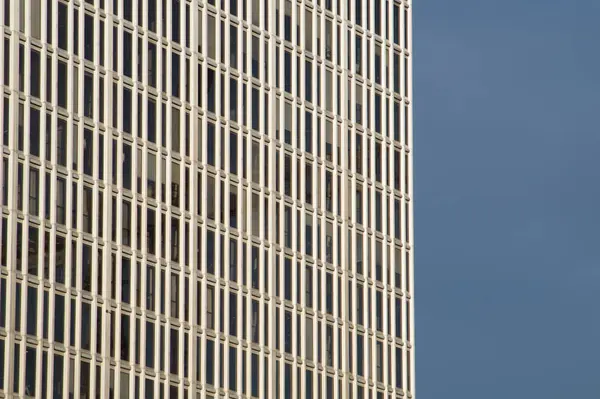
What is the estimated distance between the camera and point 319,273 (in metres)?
178

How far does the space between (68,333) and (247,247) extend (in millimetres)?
18476

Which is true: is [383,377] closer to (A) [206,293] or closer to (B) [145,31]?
(A) [206,293]

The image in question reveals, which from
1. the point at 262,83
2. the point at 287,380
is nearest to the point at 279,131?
the point at 262,83

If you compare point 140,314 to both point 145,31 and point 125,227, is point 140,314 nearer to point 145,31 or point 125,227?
point 125,227

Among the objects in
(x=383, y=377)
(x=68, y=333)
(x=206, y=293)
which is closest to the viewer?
(x=68, y=333)

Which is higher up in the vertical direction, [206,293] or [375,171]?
[375,171]

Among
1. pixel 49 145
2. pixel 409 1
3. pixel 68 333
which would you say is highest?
pixel 409 1

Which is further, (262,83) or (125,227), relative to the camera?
(262,83)

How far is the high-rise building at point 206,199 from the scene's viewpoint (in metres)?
158

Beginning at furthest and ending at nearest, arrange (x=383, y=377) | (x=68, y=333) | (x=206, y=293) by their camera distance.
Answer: (x=383, y=377), (x=206, y=293), (x=68, y=333)

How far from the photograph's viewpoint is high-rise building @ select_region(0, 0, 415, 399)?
15838 centimetres

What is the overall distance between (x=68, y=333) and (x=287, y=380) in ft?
65.1

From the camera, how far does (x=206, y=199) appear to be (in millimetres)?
170875

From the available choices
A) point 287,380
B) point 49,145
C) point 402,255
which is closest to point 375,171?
point 402,255
